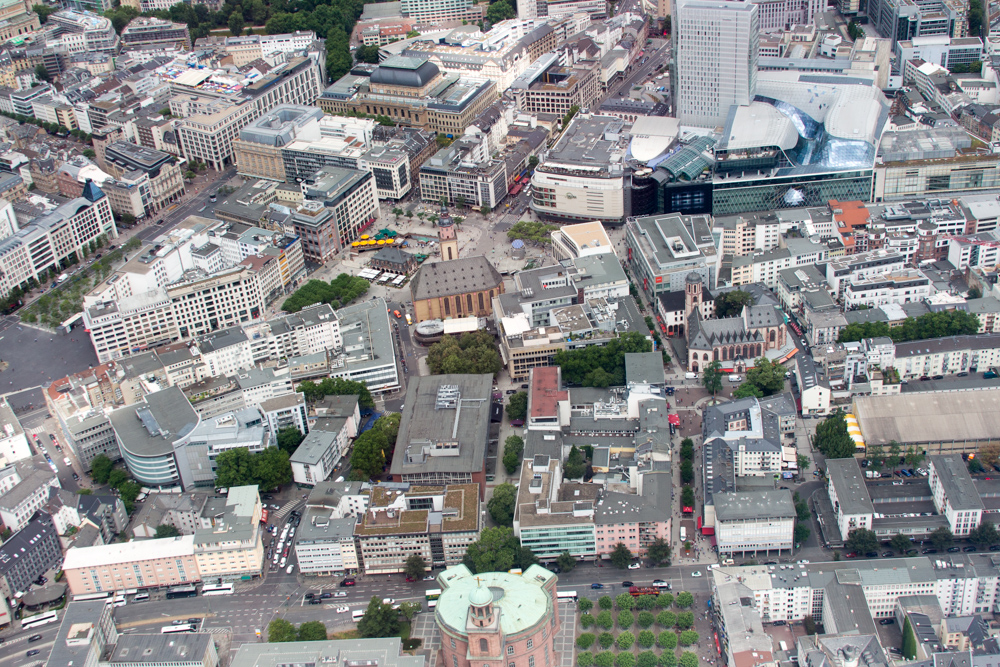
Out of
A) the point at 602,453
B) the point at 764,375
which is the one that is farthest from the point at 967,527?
the point at 602,453

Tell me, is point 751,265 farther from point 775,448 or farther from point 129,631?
point 129,631

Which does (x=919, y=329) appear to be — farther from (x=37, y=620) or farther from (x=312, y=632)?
(x=37, y=620)

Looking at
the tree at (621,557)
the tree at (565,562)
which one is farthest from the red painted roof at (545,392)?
the tree at (621,557)

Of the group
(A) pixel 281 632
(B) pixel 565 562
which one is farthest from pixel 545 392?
(A) pixel 281 632

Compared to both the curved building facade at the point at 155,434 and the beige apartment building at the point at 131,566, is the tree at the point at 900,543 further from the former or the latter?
the curved building facade at the point at 155,434

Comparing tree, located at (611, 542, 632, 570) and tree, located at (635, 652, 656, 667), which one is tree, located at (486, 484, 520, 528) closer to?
tree, located at (611, 542, 632, 570)

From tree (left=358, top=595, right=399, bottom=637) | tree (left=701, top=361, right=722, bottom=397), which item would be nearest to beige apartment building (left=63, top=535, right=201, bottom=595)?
tree (left=358, top=595, right=399, bottom=637)

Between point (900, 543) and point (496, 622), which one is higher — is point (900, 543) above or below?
below
